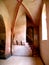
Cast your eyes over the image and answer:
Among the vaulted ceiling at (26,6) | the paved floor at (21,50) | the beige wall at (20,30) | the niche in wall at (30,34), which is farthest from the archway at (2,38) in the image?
the niche in wall at (30,34)

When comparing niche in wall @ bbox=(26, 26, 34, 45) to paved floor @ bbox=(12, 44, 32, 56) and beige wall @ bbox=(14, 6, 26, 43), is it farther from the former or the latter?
paved floor @ bbox=(12, 44, 32, 56)

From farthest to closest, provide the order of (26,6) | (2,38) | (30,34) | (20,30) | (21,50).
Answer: (30,34) < (20,30) < (21,50) < (2,38) < (26,6)

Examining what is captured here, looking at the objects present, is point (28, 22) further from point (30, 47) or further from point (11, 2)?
point (11, 2)

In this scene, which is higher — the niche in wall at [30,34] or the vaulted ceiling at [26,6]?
the vaulted ceiling at [26,6]

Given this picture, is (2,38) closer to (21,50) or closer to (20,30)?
(21,50)

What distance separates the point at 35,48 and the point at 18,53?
1297 millimetres

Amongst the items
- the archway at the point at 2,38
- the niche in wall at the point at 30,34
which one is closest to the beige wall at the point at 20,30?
the niche in wall at the point at 30,34

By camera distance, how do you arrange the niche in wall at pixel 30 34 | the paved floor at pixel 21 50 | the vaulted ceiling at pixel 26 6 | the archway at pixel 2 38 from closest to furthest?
the vaulted ceiling at pixel 26 6 < the archway at pixel 2 38 < the paved floor at pixel 21 50 < the niche in wall at pixel 30 34

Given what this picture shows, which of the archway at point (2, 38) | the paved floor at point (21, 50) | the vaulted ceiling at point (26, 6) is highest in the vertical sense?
the vaulted ceiling at point (26, 6)

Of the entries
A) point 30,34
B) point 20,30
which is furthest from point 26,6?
point 30,34

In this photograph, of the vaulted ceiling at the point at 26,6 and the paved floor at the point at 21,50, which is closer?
the vaulted ceiling at the point at 26,6

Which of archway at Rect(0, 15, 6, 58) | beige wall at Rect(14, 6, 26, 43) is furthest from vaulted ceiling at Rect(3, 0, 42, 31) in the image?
archway at Rect(0, 15, 6, 58)

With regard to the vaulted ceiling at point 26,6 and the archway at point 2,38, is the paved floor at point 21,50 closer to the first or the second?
the archway at point 2,38

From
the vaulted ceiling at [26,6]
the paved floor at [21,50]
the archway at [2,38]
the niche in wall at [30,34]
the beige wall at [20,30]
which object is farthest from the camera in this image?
the niche in wall at [30,34]
